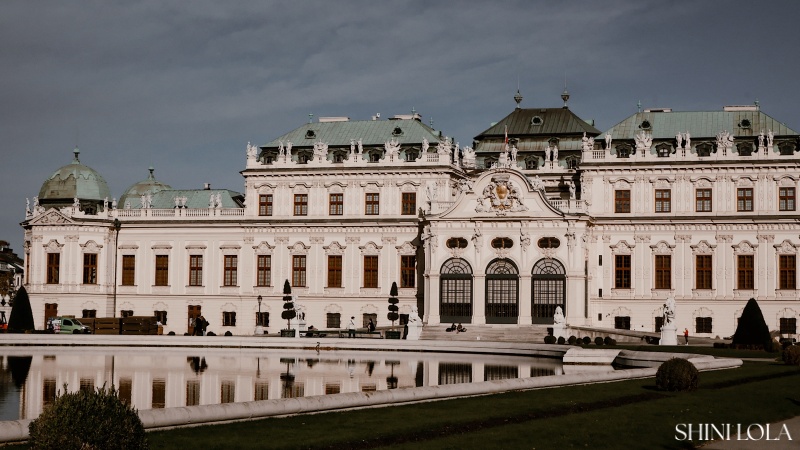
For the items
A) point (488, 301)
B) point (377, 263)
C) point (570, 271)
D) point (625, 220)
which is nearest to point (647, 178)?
point (625, 220)

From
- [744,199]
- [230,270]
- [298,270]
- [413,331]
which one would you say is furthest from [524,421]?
[230,270]

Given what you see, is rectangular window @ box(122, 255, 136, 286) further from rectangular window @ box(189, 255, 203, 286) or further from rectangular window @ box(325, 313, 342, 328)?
rectangular window @ box(325, 313, 342, 328)

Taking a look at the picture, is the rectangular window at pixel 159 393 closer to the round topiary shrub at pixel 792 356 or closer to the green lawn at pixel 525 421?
the green lawn at pixel 525 421

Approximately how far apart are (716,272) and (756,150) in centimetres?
818

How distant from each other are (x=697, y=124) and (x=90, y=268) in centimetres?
4351

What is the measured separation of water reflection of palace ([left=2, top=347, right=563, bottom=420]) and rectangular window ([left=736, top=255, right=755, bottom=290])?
25.2 metres

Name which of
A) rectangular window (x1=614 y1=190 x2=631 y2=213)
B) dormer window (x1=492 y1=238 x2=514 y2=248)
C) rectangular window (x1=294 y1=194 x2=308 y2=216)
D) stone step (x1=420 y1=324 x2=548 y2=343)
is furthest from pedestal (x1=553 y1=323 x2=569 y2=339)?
rectangular window (x1=294 y1=194 x2=308 y2=216)

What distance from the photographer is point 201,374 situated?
135 ft

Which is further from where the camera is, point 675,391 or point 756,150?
point 756,150

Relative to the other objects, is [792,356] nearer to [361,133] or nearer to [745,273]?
[745,273]

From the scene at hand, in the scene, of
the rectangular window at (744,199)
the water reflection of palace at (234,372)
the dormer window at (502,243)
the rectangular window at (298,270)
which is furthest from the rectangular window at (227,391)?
the rectangular window at (744,199)

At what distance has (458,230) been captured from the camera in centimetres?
7362

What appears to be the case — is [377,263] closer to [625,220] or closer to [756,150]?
[625,220]

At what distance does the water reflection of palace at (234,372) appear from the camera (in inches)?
1326
